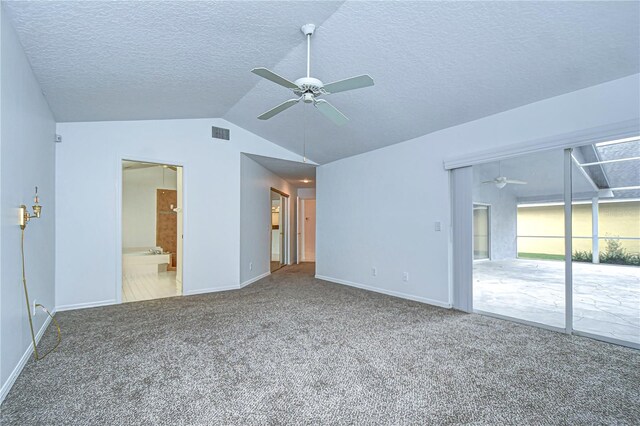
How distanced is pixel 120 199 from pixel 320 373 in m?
3.67

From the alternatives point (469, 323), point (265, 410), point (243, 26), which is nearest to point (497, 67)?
point (243, 26)

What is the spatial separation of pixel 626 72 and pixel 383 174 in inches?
111

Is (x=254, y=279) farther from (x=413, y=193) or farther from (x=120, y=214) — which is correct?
(x=413, y=193)

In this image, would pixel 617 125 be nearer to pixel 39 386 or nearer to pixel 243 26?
pixel 243 26

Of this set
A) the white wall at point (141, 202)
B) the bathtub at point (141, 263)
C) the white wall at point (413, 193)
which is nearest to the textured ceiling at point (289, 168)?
the white wall at point (413, 193)

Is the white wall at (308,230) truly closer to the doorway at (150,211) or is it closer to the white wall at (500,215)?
the doorway at (150,211)

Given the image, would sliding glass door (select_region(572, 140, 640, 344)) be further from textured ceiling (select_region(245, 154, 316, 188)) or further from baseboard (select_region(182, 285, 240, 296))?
baseboard (select_region(182, 285, 240, 296))

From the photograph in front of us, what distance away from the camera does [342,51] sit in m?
2.76

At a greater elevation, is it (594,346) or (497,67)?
(497,67)

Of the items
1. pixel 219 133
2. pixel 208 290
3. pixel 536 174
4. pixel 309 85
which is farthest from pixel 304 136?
pixel 536 174

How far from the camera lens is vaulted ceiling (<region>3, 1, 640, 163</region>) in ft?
6.97

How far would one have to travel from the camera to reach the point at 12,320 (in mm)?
2107

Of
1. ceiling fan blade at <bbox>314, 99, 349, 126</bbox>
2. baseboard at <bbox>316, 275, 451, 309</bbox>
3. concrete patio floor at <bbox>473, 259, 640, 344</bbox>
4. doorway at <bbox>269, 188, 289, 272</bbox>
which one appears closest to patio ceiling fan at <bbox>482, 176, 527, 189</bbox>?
concrete patio floor at <bbox>473, 259, 640, 344</bbox>

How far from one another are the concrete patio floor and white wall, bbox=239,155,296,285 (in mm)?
3643
